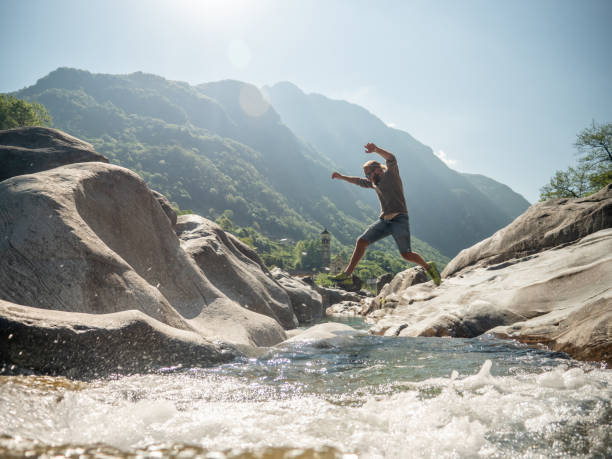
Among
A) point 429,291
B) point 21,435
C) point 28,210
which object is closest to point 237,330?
point 28,210

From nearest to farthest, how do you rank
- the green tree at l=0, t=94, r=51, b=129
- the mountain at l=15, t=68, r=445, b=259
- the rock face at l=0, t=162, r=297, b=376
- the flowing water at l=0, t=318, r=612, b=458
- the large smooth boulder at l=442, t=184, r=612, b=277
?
the flowing water at l=0, t=318, r=612, b=458 → the rock face at l=0, t=162, r=297, b=376 → the large smooth boulder at l=442, t=184, r=612, b=277 → the green tree at l=0, t=94, r=51, b=129 → the mountain at l=15, t=68, r=445, b=259

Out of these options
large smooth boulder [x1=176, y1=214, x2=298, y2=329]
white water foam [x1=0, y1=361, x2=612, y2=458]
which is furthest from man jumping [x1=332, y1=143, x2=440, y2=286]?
white water foam [x1=0, y1=361, x2=612, y2=458]

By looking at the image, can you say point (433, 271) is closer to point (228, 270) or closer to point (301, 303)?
point (228, 270)

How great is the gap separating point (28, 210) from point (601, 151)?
4832 centimetres

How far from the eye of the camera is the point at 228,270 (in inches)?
340

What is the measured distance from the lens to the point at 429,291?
41.4 feet

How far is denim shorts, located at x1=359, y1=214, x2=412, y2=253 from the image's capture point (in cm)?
780

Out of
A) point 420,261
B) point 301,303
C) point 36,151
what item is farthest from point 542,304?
point 36,151

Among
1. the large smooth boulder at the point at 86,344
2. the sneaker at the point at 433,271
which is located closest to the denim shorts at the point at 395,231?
the sneaker at the point at 433,271

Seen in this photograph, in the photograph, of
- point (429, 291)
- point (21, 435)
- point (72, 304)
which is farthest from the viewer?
point (429, 291)

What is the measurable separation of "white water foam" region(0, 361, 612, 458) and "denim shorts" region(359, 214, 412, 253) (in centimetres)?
484

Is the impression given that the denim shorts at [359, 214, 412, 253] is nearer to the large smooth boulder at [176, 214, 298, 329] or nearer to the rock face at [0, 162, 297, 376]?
the rock face at [0, 162, 297, 376]

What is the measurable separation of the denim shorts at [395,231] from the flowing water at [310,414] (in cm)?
418

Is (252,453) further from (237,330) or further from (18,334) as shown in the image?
(237,330)
